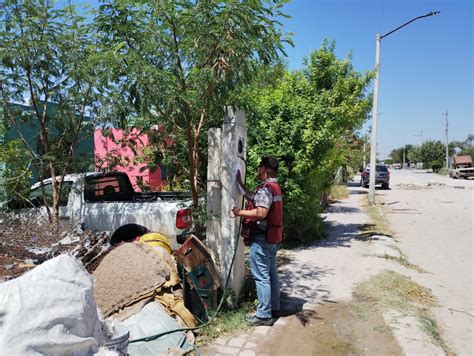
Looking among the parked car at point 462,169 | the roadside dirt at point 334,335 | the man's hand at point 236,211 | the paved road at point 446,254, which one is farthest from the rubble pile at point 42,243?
the parked car at point 462,169

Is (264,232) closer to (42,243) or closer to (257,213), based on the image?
(257,213)

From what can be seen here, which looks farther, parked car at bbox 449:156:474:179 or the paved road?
parked car at bbox 449:156:474:179

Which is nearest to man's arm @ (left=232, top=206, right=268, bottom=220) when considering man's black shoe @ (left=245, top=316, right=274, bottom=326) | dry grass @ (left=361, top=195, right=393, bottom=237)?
man's black shoe @ (left=245, top=316, right=274, bottom=326)

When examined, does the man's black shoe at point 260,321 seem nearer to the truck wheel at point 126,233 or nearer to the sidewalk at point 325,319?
the sidewalk at point 325,319

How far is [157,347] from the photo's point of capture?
3.91 meters

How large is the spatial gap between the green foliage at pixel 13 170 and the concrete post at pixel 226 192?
3.36 metres

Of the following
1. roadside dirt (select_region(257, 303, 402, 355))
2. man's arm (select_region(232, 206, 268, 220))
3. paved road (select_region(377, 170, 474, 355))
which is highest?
man's arm (select_region(232, 206, 268, 220))

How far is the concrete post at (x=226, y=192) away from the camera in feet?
16.3

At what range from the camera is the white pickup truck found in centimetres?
639

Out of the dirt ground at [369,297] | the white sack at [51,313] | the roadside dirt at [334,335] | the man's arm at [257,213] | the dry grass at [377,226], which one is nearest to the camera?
the white sack at [51,313]

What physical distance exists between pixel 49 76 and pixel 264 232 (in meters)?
4.14

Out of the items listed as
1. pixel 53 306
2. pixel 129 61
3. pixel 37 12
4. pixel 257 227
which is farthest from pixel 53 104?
→ pixel 53 306

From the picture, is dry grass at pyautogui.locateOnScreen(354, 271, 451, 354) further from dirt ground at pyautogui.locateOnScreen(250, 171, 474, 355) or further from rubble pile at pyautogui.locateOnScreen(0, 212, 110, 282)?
rubble pile at pyautogui.locateOnScreen(0, 212, 110, 282)

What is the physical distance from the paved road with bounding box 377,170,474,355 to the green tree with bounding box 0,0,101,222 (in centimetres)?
570
